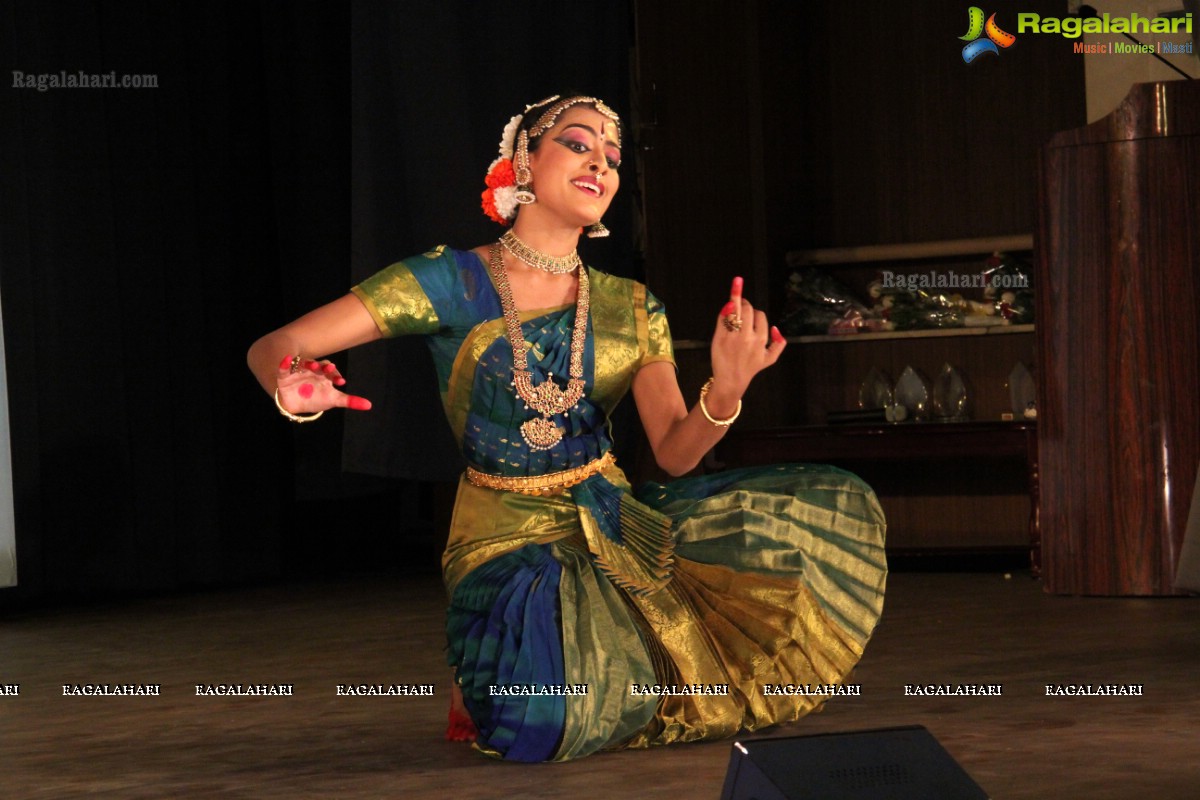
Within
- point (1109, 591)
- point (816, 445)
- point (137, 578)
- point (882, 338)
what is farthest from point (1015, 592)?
point (137, 578)

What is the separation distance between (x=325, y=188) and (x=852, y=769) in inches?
210

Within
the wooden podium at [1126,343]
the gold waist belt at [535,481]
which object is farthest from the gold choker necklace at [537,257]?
the wooden podium at [1126,343]

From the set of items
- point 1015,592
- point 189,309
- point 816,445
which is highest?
point 189,309

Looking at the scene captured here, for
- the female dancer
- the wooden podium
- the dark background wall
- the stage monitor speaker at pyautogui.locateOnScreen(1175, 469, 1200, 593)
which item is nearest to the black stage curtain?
the dark background wall

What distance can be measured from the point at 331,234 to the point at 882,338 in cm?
229

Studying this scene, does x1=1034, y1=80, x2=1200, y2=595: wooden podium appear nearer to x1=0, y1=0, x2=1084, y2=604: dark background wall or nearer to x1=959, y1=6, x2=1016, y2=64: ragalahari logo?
x1=0, y1=0, x2=1084, y2=604: dark background wall

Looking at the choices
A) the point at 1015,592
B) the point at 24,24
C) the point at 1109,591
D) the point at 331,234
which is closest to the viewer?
the point at 1109,591

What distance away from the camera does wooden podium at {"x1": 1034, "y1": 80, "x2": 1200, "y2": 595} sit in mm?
4605

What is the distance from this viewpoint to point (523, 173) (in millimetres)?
2949

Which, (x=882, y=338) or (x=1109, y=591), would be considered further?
(x=882, y=338)

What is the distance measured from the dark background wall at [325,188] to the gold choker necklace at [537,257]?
106 inches

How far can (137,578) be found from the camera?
19.5ft

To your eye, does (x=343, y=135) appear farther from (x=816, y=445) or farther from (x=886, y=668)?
(x=886, y=668)

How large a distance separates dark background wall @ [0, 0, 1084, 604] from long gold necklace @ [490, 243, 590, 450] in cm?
282
